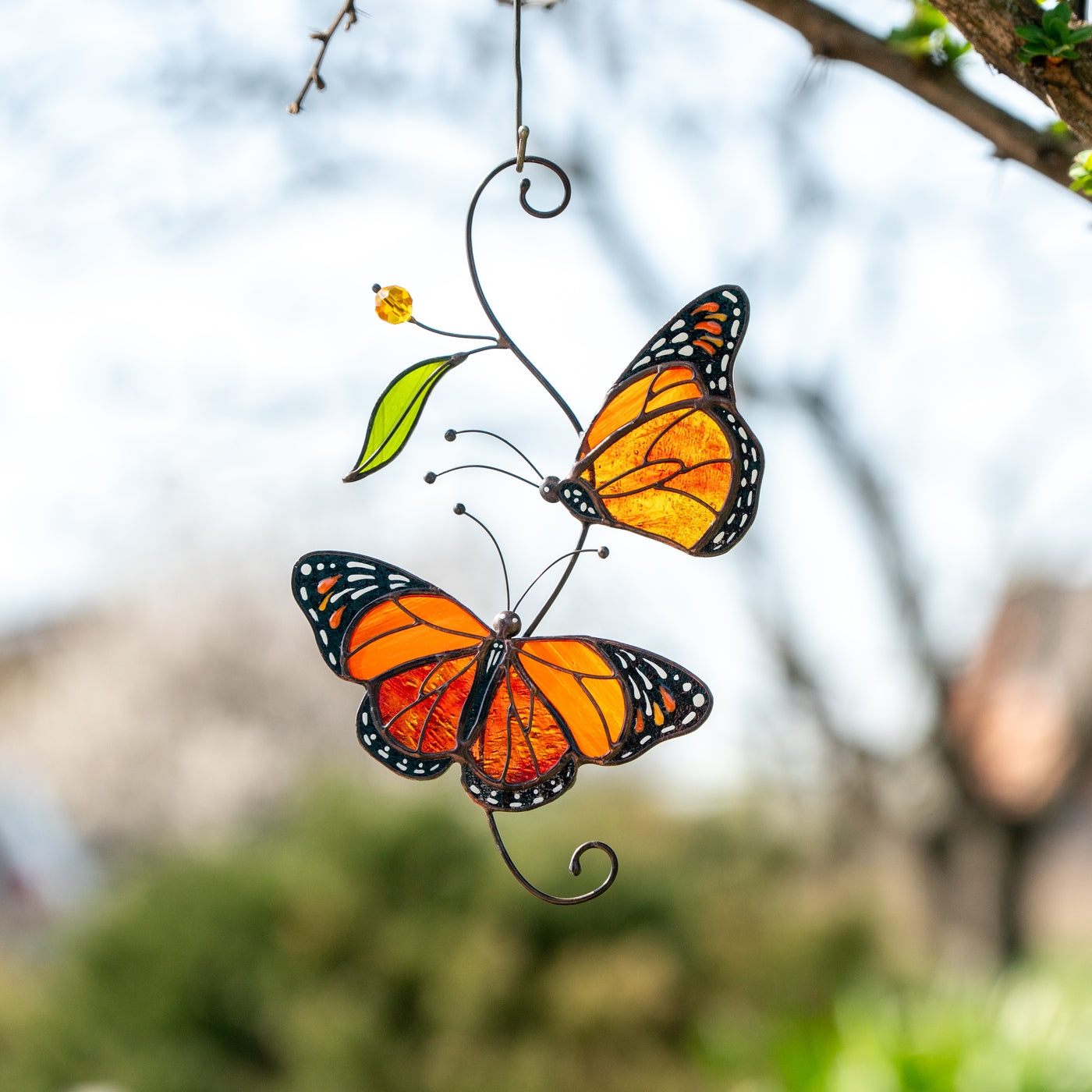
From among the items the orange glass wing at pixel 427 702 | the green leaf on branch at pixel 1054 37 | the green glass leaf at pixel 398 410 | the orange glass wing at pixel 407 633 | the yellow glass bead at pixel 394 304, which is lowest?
the orange glass wing at pixel 427 702

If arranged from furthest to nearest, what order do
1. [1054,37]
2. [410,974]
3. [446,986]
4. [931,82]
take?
[410,974]
[446,986]
[931,82]
[1054,37]

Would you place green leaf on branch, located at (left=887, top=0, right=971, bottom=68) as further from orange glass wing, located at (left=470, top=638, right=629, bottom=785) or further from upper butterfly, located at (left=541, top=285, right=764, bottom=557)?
orange glass wing, located at (left=470, top=638, right=629, bottom=785)

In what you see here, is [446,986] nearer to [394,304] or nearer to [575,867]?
[575,867]

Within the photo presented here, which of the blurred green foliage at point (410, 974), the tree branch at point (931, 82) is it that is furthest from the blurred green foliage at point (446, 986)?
the tree branch at point (931, 82)

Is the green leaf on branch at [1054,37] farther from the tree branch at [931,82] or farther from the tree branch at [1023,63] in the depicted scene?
the tree branch at [931,82]

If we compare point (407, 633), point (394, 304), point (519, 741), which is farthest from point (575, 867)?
point (394, 304)

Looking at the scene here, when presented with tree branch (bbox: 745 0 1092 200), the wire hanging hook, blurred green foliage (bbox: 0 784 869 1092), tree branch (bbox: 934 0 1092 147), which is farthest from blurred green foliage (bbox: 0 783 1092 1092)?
tree branch (bbox: 934 0 1092 147)
